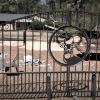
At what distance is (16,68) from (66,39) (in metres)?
4.59

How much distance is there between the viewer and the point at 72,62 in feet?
23.7

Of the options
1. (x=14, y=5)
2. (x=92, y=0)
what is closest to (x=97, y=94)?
(x=92, y=0)

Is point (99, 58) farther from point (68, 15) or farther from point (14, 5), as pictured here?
point (14, 5)

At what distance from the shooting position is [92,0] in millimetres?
40750

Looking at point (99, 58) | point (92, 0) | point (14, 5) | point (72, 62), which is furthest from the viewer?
point (14, 5)

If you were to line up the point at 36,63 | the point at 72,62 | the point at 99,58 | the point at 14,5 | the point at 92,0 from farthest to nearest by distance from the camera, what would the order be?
the point at 14,5, the point at 92,0, the point at 99,58, the point at 36,63, the point at 72,62

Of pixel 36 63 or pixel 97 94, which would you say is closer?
pixel 97 94

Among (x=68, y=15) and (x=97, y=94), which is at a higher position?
(x=68, y=15)

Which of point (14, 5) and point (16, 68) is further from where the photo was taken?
point (14, 5)

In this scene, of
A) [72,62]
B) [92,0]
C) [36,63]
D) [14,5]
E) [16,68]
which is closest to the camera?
[72,62]

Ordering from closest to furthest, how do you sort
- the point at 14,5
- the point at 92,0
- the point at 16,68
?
Result: the point at 16,68 < the point at 92,0 < the point at 14,5

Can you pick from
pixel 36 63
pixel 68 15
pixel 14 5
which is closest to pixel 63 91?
pixel 68 15

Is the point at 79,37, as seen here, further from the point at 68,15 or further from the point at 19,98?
the point at 19,98

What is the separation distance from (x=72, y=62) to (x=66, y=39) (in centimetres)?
49
